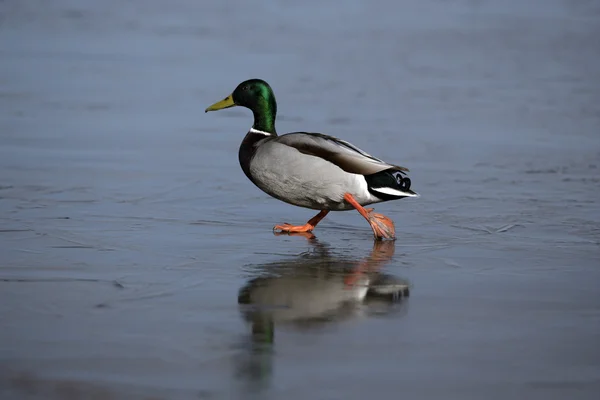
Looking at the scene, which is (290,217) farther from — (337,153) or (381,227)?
(381,227)

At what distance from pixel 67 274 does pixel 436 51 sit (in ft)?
34.1

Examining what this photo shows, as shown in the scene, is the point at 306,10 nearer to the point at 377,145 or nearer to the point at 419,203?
the point at 377,145

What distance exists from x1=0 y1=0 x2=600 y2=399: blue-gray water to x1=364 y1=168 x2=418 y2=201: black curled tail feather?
0.89ft

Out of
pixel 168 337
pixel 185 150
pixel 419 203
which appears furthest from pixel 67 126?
pixel 168 337

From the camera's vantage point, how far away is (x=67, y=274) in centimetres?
511

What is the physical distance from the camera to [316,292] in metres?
4.92

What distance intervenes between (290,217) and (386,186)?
89 cm

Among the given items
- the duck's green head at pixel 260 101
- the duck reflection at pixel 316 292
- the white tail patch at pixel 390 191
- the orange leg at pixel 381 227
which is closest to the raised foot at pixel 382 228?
the orange leg at pixel 381 227

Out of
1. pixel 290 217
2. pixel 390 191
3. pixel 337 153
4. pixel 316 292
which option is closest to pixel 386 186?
pixel 390 191

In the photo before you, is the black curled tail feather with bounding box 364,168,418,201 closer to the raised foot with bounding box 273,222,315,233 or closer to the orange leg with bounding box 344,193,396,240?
the orange leg with bounding box 344,193,396,240

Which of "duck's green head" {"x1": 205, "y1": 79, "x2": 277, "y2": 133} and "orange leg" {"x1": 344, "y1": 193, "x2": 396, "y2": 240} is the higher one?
"duck's green head" {"x1": 205, "y1": 79, "x2": 277, "y2": 133}

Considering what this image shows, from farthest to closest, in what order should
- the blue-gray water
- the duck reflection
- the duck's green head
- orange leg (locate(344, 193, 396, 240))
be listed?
1. the duck's green head
2. orange leg (locate(344, 193, 396, 240))
3. the duck reflection
4. the blue-gray water

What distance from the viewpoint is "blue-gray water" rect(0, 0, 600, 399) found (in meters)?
3.84

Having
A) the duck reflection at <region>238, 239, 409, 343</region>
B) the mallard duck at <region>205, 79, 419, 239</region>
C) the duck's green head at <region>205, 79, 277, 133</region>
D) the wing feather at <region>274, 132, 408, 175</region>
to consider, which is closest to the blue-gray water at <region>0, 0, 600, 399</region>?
→ the duck reflection at <region>238, 239, 409, 343</region>
